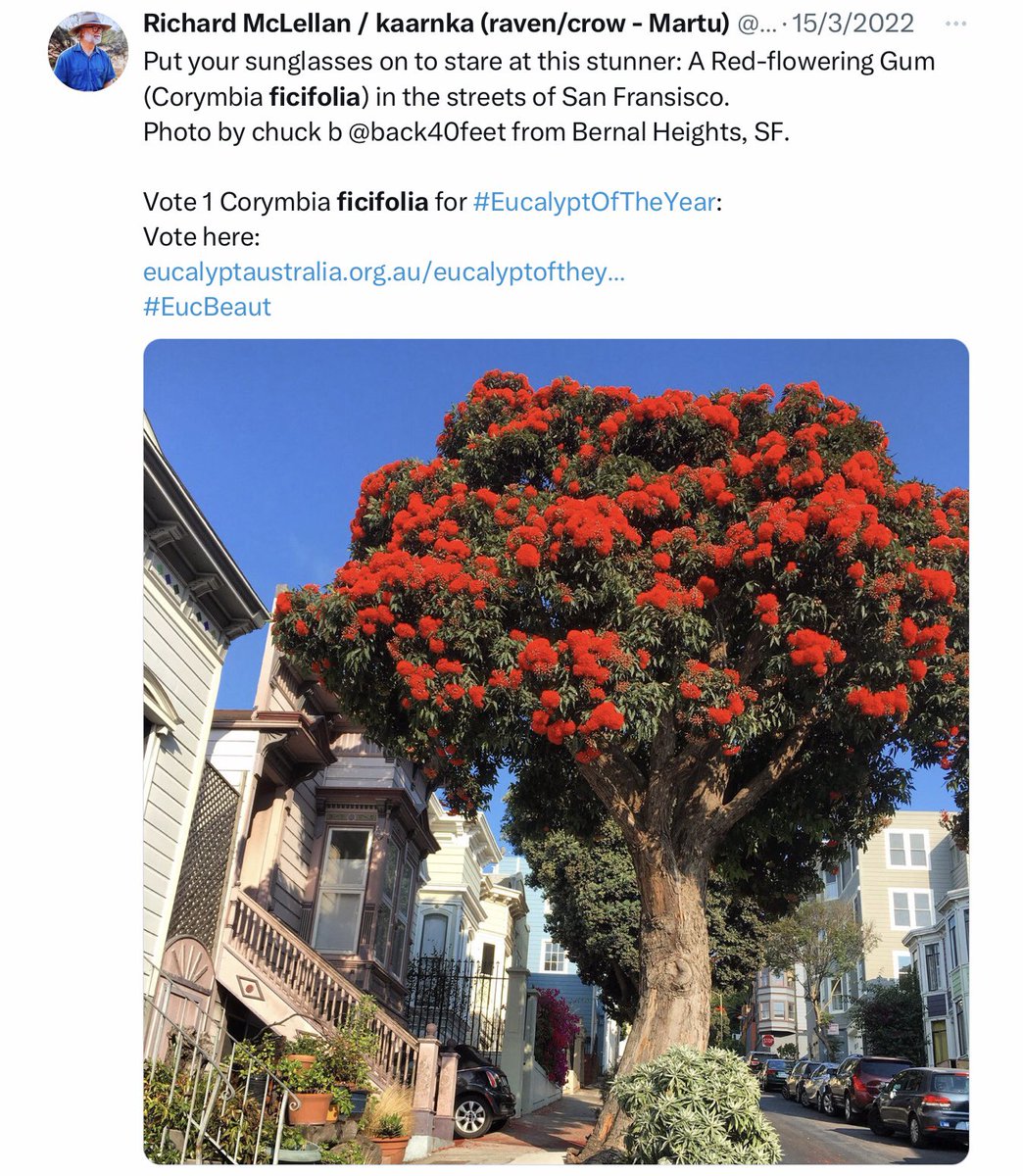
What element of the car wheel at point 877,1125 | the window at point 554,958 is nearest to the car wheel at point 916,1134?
the car wheel at point 877,1125

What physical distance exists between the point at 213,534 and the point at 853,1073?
20.2 m

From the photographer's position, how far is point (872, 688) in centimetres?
996

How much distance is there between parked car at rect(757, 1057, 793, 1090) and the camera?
120 feet

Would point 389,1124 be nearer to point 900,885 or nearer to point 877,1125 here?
point 877,1125

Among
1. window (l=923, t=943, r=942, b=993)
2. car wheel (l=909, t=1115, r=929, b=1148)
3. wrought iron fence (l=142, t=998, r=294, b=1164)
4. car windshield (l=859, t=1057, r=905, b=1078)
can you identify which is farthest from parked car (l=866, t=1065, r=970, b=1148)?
window (l=923, t=943, r=942, b=993)

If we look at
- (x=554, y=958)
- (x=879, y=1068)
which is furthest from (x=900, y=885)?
(x=879, y=1068)

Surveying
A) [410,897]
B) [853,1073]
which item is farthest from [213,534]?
[853,1073]

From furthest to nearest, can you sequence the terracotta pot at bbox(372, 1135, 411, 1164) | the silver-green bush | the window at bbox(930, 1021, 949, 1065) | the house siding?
the window at bbox(930, 1021, 949, 1065) < the terracotta pot at bbox(372, 1135, 411, 1164) < the house siding < the silver-green bush

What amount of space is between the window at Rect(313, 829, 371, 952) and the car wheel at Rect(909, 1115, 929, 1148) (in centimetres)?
1082

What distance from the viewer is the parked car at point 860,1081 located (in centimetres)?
2184
